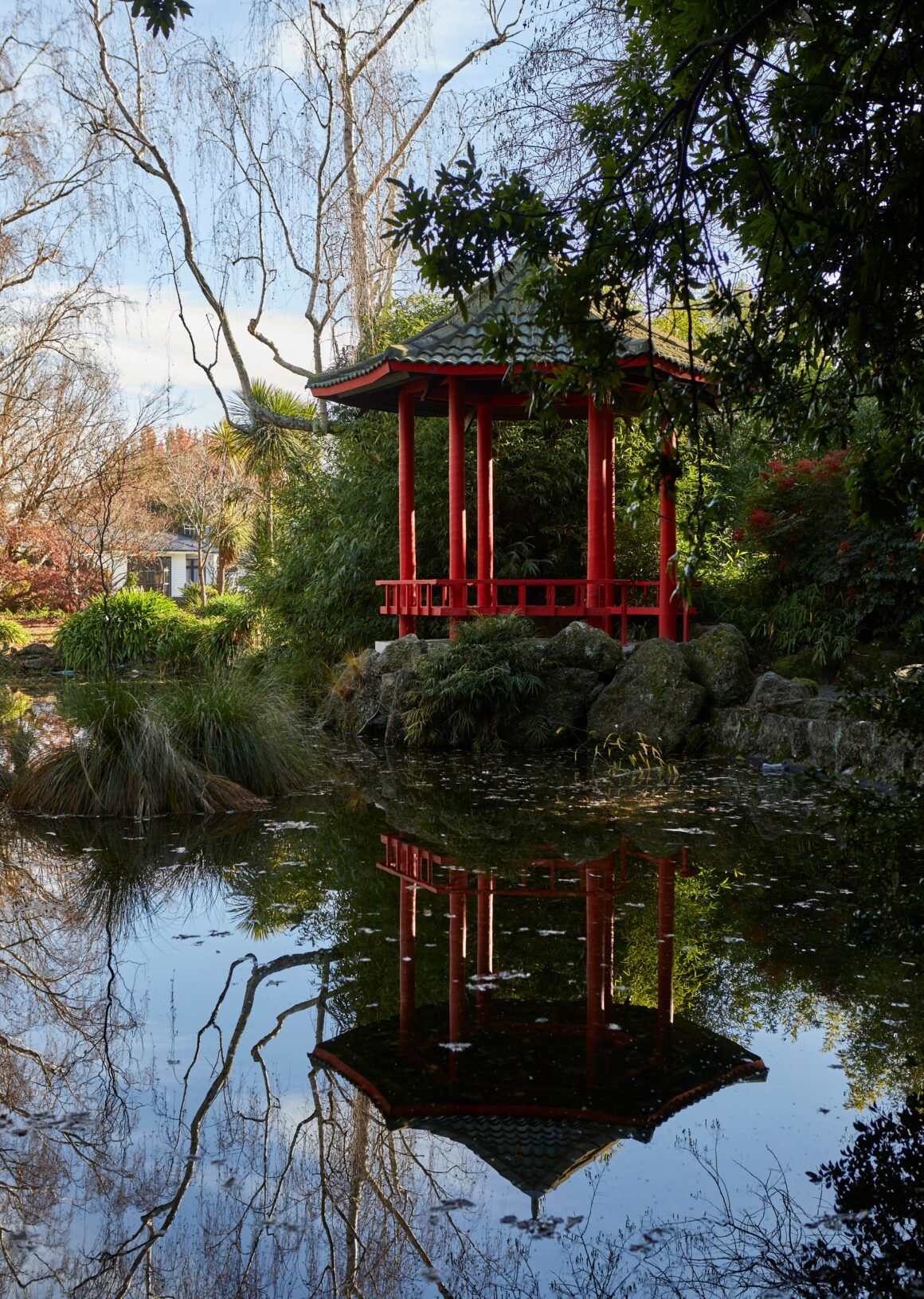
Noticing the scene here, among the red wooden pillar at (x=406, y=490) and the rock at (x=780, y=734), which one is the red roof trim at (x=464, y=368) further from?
the rock at (x=780, y=734)

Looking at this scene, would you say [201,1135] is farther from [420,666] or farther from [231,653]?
[231,653]

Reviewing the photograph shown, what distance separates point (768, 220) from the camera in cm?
360

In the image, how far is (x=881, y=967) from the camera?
4.32 m

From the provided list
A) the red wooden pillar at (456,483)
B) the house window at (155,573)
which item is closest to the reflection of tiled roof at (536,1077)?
the red wooden pillar at (456,483)

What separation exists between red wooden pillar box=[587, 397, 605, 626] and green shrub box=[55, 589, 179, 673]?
10.7 m

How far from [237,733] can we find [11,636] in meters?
16.0

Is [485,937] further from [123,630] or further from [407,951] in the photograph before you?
[123,630]

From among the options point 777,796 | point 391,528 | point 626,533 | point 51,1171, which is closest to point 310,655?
point 391,528

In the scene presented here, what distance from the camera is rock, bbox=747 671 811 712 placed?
32.1 feet

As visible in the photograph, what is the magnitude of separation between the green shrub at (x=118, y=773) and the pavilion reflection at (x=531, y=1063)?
3194 millimetres

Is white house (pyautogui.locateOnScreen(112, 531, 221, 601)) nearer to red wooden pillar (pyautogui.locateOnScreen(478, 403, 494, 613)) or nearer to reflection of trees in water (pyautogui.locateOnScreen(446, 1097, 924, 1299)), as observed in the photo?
red wooden pillar (pyautogui.locateOnScreen(478, 403, 494, 613))

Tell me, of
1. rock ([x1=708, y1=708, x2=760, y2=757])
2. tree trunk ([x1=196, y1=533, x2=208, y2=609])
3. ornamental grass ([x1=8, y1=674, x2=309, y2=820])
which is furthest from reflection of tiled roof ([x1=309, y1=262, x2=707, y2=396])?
tree trunk ([x1=196, y1=533, x2=208, y2=609])

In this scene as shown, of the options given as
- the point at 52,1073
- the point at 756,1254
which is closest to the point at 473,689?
the point at 52,1073

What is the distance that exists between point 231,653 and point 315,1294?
15.8 m
